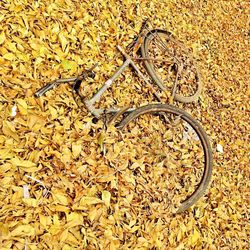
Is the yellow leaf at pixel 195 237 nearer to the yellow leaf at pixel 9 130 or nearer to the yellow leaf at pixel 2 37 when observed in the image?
the yellow leaf at pixel 9 130

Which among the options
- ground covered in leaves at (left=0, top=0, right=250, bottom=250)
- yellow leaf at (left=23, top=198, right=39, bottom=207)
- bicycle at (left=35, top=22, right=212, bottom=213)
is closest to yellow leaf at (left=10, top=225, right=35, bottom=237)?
ground covered in leaves at (left=0, top=0, right=250, bottom=250)

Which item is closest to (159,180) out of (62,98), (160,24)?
(62,98)

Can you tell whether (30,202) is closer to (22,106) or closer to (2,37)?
(22,106)

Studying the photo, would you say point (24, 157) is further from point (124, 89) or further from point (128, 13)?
point (128, 13)

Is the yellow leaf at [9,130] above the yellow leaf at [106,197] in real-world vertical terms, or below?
above

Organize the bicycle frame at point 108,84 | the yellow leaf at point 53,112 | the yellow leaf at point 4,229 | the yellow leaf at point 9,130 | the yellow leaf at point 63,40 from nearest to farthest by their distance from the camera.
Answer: the yellow leaf at point 4,229
the yellow leaf at point 9,130
the yellow leaf at point 53,112
the bicycle frame at point 108,84
the yellow leaf at point 63,40

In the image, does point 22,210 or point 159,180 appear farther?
point 159,180

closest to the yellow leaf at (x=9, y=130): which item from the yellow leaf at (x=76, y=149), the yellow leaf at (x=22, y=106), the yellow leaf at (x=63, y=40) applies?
the yellow leaf at (x=22, y=106)
